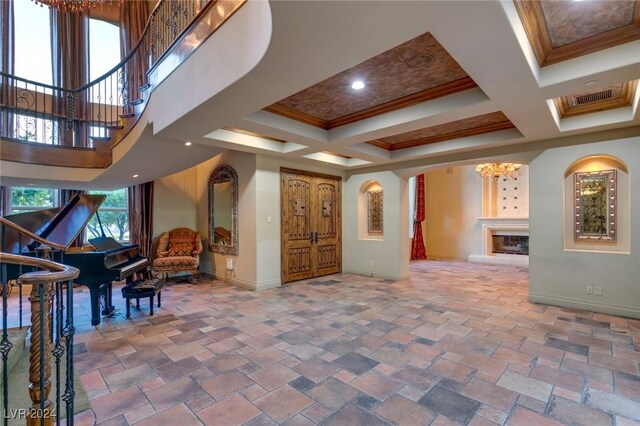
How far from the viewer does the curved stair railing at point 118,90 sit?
125 inches

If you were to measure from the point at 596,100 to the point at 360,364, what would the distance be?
440 cm

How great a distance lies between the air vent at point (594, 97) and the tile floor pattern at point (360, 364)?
9.52 ft

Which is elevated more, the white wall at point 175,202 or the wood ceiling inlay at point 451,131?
the wood ceiling inlay at point 451,131

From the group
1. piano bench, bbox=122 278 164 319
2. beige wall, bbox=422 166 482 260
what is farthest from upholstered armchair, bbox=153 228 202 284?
beige wall, bbox=422 166 482 260

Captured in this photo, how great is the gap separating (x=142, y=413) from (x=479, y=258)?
968 centimetres

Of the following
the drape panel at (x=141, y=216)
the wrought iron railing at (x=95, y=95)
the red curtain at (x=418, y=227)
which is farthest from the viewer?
the red curtain at (x=418, y=227)

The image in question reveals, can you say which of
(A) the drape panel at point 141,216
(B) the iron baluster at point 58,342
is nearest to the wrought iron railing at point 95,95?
(A) the drape panel at point 141,216

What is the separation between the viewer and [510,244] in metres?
9.38

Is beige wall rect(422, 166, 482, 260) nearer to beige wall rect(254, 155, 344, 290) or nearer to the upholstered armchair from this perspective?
beige wall rect(254, 155, 344, 290)

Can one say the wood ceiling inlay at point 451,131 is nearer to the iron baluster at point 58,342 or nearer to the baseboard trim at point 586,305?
the baseboard trim at point 586,305

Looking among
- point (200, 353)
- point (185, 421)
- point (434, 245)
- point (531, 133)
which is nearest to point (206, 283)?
point (200, 353)

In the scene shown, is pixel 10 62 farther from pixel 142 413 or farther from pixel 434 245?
pixel 434 245

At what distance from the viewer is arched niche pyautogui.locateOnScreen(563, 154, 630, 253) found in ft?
14.2

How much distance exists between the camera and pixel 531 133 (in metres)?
4.38
